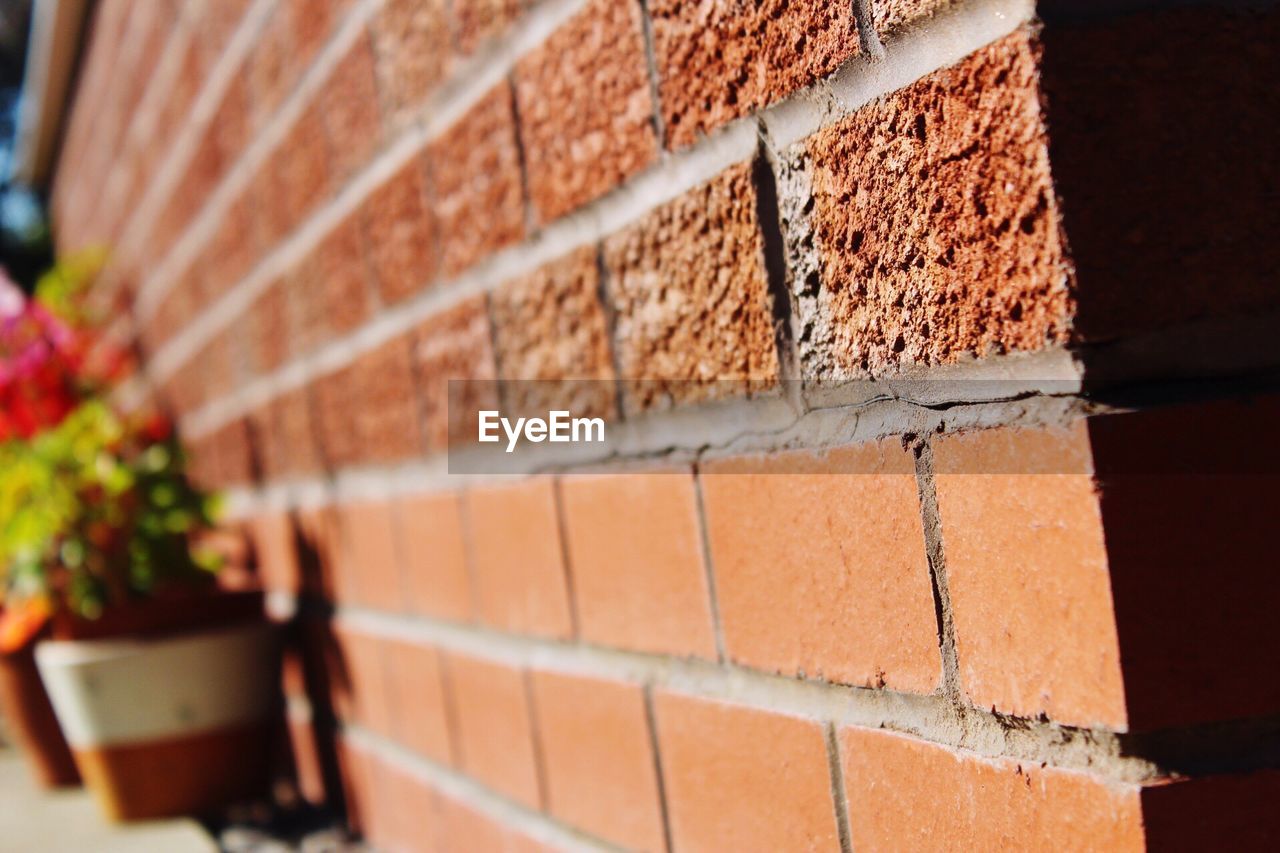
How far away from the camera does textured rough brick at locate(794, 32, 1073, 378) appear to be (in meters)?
0.58

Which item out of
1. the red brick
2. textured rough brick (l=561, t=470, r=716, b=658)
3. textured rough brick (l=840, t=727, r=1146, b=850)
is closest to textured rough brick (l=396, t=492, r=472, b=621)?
the red brick

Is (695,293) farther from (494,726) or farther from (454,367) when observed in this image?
(494,726)

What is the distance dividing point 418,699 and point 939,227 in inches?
44.1

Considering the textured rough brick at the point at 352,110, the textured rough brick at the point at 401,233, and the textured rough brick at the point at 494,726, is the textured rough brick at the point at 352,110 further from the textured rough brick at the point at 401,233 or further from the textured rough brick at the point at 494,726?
the textured rough brick at the point at 494,726

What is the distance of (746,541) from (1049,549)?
0.98ft

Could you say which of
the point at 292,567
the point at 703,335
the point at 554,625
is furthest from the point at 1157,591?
the point at 292,567

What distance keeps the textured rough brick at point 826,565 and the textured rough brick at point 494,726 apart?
0.43m

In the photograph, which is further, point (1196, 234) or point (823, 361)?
point (823, 361)

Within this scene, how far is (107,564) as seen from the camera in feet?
7.32

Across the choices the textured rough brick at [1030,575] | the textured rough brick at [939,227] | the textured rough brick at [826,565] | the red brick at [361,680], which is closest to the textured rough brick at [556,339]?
the textured rough brick at [826,565]

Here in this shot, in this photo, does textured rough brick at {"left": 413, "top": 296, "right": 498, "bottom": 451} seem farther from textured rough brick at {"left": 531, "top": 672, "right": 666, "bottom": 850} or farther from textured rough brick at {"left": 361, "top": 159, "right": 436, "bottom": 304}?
textured rough brick at {"left": 531, "top": 672, "right": 666, "bottom": 850}

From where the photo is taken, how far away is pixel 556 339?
3.67 feet

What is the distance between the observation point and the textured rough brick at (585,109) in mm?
942

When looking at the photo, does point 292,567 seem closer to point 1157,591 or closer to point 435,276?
→ point 435,276
